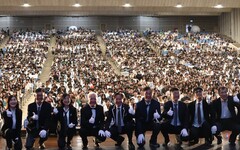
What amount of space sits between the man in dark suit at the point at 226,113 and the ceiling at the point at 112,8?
2041 cm

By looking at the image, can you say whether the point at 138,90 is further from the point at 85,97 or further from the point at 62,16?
the point at 62,16

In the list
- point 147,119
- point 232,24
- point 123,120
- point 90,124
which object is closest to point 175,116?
point 147,119

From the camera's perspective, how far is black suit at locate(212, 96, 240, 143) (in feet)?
24.8

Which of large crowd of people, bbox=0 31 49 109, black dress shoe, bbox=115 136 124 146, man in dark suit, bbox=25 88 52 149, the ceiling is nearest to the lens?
man in dark suit, bbox=25 88 52 149

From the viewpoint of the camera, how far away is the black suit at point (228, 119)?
7.55m

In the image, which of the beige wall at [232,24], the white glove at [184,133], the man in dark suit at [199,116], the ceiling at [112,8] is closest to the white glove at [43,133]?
the white glove at [184,133]

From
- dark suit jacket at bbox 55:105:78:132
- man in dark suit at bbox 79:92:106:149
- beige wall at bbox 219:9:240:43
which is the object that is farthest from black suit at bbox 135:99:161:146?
beige wall at bbox 219:9:240:43

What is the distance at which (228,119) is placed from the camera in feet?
25.0

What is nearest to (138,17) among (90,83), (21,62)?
(21,62)

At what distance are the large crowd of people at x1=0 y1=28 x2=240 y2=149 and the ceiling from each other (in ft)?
6.67

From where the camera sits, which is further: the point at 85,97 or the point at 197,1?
the point at 197,1

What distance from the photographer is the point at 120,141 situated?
7.77 metres

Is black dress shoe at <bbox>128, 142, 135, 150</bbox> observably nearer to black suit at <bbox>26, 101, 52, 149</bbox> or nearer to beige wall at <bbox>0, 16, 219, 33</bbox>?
black suit at <bbox>26, 101, 52, 149</bbox>

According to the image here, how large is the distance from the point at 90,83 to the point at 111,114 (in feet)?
27.3
